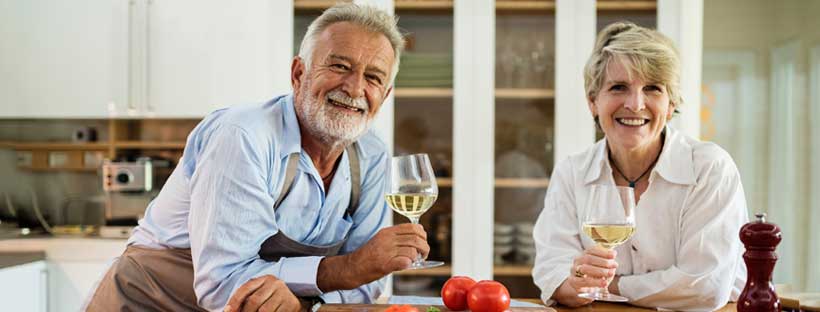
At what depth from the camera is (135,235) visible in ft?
6.01

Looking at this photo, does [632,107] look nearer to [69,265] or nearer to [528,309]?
[528,309]

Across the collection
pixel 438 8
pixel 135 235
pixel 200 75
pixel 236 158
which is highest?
pixel 438 8

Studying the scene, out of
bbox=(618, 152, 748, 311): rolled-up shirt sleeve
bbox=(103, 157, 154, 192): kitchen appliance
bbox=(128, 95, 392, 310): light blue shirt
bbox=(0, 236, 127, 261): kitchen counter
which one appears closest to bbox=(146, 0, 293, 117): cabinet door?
bbox=(103, 157, 154, 192): kitchen appliance

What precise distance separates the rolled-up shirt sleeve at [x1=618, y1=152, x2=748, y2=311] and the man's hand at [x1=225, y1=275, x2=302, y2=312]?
2.48 ft

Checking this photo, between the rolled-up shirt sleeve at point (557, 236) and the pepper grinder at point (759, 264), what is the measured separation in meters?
0.59

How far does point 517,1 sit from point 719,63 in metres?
1.01

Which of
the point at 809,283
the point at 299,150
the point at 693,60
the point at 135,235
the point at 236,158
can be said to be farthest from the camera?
the point at 809,283

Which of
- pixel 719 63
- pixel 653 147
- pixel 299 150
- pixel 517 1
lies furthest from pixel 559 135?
pixel 299 150

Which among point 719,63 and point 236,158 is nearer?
point 236,158

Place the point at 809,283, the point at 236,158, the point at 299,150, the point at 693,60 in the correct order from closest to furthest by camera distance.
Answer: the point at 236,158, the point at 299,150, the point at 693,60, the point at 809,283

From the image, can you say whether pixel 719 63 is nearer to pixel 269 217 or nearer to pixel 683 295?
pixel 683 295

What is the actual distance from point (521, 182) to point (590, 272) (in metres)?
1.75

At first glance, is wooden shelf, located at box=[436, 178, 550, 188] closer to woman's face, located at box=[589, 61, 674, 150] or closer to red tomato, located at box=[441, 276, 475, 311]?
woman's face, located at box=[589, 61, 674, 150]

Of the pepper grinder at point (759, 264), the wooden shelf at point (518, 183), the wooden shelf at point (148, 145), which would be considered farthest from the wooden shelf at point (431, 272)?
the pepper grinder at point (759, 264)
